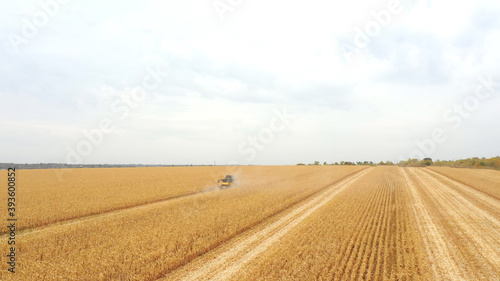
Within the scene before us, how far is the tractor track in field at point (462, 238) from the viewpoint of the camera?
328 inches

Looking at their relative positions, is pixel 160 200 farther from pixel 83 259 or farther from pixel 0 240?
pixel 83 259

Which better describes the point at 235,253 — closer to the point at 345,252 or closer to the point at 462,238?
the point at 345,252

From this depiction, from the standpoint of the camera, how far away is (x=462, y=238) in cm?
1141

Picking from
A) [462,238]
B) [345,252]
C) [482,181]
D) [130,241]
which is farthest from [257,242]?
[482,181]

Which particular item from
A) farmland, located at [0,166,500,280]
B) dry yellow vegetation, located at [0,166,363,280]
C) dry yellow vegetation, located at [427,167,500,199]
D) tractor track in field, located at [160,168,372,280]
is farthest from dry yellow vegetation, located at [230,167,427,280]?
dry yellow vegetation, located at [427,167,500,199]

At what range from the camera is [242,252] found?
9.49 metres

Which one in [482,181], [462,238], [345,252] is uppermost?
[482,181]

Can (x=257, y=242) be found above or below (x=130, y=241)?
below

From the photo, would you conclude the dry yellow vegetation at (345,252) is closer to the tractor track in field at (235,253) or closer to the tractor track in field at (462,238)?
the tractor track in field at (235,253)

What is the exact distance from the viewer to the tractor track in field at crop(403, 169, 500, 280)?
8.32m

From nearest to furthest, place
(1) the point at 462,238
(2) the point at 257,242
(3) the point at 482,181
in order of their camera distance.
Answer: (2) the point at 257,242
(1) the point at 462,238
(3) the point at 482,181

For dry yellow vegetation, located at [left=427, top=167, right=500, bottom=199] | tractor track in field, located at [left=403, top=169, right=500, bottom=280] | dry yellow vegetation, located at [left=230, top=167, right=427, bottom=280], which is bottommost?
tractor track in field, located at [left=403, top=169, right=500, bottom=280]

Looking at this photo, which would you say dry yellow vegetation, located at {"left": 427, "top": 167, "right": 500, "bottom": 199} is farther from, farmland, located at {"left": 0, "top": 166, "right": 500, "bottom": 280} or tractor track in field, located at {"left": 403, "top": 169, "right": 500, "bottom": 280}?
farmland, located at {"left": 0, "top": 166, "right": 500, "bottom": 280}

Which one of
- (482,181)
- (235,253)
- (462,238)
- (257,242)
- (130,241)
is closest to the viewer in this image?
(235,253)
